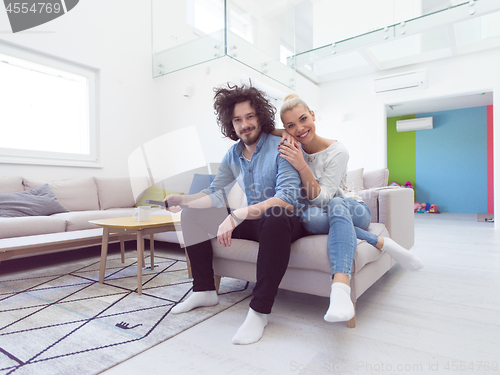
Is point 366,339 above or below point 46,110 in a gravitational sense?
below

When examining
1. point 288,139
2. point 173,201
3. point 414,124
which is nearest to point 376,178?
point 288,139

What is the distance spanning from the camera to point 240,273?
1.61 metres

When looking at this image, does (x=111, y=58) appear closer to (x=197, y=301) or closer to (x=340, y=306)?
(x=197, y=301)

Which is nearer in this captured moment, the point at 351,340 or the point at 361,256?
the point at 351,340

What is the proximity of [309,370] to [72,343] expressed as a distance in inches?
35.5

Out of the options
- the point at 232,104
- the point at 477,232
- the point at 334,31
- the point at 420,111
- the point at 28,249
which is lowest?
the point at 477,232

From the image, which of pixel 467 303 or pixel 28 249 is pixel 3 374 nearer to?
pixel 28 249

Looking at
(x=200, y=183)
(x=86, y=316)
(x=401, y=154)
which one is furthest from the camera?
(x=401, y=154)

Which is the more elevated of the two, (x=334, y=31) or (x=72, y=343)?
(x=334, y=31)

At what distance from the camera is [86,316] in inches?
57.6

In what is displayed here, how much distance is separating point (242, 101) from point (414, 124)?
23.0 feet

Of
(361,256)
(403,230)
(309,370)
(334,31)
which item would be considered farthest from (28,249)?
(334,31)

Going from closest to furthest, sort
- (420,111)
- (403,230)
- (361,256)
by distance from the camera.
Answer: (361,256)
(403,230)
(420,111)

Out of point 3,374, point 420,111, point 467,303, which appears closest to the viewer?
point 3,374
